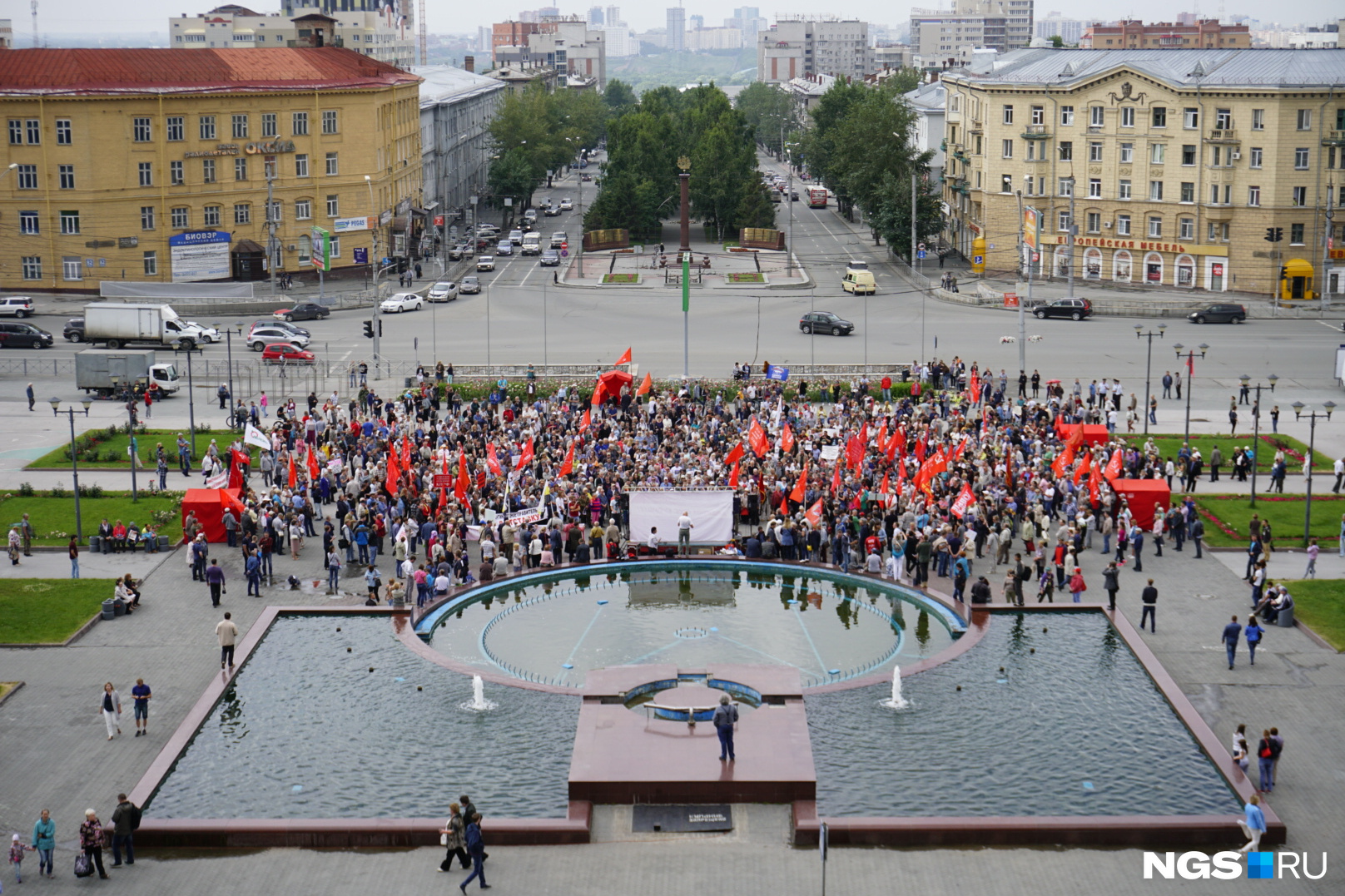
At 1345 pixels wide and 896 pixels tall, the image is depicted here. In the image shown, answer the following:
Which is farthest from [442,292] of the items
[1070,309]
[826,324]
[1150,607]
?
[1150,607]

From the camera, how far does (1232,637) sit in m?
35.0

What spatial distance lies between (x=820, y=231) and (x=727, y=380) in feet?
209

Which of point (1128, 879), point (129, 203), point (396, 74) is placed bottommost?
point (1128, 879)

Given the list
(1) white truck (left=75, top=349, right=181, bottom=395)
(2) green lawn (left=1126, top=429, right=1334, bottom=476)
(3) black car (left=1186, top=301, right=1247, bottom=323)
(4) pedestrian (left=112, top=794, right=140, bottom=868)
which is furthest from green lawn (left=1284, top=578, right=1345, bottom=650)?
(1) white truck (left=75, top=349, right=181, bottom=395)

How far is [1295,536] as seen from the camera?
149ft

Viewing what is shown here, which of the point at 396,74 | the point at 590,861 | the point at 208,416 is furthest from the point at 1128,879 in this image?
the point at 396,74

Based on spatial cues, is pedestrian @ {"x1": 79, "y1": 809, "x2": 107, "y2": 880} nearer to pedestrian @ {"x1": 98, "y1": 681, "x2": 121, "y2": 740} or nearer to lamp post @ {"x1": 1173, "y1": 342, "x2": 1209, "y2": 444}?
pedestrian @ {"x1": 98, "y1": 681, "x2": 121, "y2": 740}

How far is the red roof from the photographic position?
87494mm

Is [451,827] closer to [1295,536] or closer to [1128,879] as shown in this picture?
[1128,879]

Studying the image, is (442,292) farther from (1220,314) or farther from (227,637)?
(227,637)

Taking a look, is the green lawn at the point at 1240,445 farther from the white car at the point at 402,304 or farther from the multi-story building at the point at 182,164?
the multi-story building at the point at 182,164

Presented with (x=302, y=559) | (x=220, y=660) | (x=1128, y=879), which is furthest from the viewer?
(x=302, y=559)

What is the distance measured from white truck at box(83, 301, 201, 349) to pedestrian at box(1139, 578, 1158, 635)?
50538 millimetres

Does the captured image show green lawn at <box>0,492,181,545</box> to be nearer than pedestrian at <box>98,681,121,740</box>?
No
